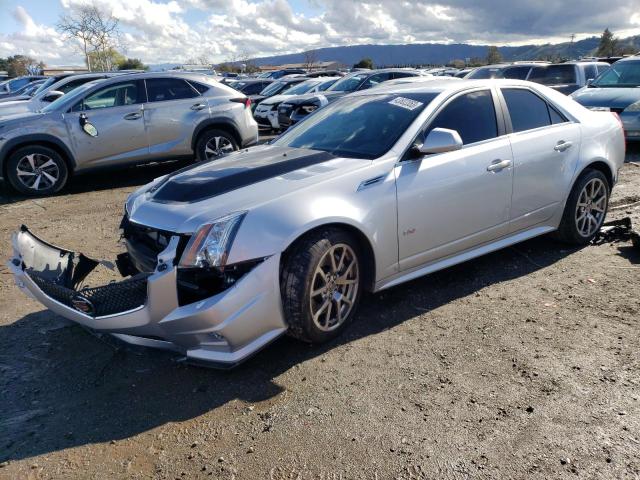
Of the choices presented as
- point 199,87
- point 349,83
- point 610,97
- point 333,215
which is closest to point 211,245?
point 333,215

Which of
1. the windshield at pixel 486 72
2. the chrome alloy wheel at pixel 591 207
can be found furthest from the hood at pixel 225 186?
the windshield at pixel 486 72

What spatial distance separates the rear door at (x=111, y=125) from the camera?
8234mm

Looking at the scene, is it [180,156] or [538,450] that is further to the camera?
[180,156]

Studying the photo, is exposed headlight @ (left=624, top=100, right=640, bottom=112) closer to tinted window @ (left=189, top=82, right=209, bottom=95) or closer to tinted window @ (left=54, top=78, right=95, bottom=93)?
tinted window @ (left=189, top=82, right=209, bottom=95)

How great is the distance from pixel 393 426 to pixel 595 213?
3660mm

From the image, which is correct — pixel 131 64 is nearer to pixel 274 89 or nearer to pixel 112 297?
pixel 274 89

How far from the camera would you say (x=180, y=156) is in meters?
9.01

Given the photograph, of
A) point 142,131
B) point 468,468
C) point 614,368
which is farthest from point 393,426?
point 142,131

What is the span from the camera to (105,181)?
30.5ft

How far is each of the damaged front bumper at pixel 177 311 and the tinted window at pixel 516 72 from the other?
12.6 meters

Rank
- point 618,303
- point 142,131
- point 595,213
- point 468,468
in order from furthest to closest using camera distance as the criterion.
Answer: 1. point 142,131
2. point 595,213
3. point 618,303
4. point 468,468

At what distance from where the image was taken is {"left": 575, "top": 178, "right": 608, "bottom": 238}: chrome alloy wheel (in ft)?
16.8

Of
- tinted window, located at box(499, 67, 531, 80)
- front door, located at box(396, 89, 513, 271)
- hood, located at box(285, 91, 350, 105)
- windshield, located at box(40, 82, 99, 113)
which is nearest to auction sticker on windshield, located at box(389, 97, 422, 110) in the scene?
front door, located at box(396, 89, 513, 271)

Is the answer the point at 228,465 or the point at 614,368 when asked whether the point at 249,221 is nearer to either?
the point at 228,465
